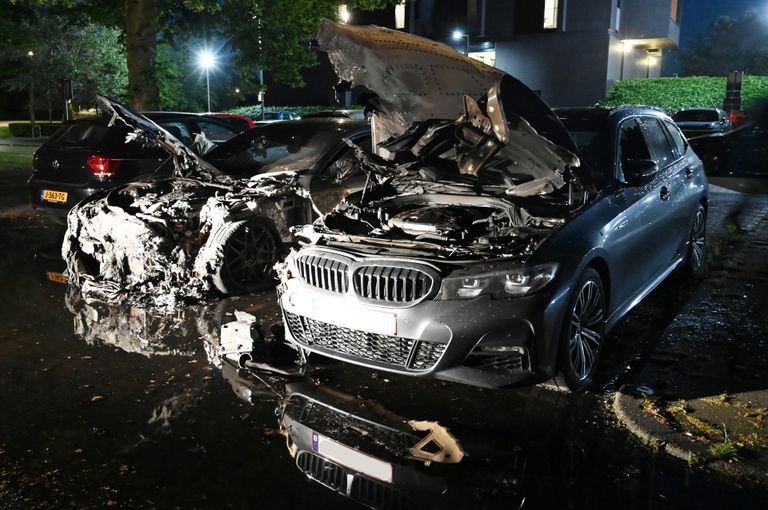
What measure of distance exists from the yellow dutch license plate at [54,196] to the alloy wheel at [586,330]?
7.18 m

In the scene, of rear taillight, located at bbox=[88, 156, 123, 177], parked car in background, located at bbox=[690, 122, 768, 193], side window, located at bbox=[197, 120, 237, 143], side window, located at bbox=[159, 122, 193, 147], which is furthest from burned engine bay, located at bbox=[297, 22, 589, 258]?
parked car in background, located at bbox=[690, 122, 768, 193]

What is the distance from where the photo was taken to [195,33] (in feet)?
74.0

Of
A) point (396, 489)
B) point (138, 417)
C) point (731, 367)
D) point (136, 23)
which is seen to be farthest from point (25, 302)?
point (136, 23)

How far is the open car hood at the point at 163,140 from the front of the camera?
6762mm

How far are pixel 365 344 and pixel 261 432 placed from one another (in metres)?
0.77

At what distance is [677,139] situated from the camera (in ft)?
21.9

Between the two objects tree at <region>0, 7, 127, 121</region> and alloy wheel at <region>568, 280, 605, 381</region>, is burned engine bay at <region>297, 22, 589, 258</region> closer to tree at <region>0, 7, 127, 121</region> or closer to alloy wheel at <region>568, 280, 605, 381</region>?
alloy wheel at <region>568, 280, 605, 381</region>

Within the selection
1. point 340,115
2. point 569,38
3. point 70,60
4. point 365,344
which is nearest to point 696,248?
point 365,344

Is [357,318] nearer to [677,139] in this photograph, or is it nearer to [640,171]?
[640,171]

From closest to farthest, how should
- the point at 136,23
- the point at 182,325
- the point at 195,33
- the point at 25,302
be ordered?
the point at 182,325 → the point at 25,302 → the point at 136,23 → the point at 195,33

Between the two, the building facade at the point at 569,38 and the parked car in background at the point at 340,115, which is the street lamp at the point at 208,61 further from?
the parked car in background at the point at 340,115

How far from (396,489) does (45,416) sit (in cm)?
218

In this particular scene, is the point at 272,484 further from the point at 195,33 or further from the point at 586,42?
the point at 586,42

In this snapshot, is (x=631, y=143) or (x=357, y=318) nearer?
(x=357, y=318)
